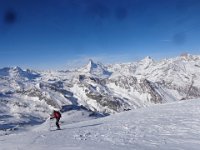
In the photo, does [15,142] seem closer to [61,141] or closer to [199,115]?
[61,141]

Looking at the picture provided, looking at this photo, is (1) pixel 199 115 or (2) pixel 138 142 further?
(1) pixel 199 115

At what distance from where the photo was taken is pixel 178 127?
110 ft

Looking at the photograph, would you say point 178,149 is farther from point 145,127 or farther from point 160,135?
point 145,127

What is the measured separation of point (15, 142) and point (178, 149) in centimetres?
1348

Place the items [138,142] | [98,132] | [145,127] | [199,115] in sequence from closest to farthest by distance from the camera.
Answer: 1. [138,142]
2. [98,132]
3. [145,127]
4. [199,115]

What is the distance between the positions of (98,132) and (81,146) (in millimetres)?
7620

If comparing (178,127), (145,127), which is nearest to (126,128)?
(145,127)

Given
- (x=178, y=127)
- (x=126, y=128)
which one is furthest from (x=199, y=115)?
(x=126, y=128)

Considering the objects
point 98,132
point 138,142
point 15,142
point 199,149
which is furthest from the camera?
point 98,132

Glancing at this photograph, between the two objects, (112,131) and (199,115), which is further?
(199,115)

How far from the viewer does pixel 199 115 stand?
4153 centimetres

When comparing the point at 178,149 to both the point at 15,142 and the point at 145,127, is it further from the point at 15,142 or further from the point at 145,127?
the point at 15,142

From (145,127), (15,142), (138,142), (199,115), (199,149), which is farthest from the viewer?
(199,115)

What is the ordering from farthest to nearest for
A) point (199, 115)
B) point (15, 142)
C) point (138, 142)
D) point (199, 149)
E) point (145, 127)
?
1. point (199, 115)
2. point (145, 127)
3. point (15, 142)
4. point (138, 142)
5. point (199, 149)
